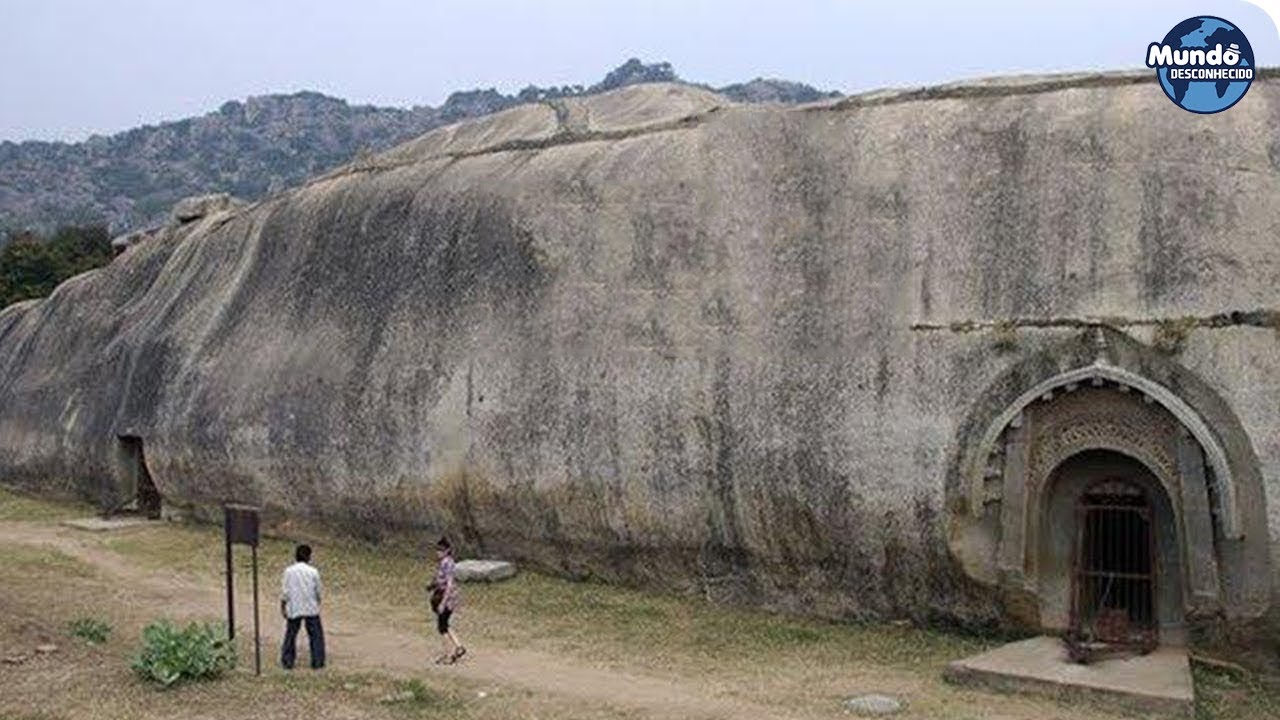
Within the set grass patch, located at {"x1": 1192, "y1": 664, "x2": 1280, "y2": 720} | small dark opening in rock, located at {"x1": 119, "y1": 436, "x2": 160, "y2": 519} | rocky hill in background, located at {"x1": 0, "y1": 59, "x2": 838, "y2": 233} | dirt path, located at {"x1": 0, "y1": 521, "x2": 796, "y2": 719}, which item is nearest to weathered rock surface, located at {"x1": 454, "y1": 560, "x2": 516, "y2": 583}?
dirt path, located at {"x1": 0, "y1": 521, "x2": 796, "y2": 719}

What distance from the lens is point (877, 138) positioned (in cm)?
1501

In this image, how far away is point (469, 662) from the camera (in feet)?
43.0

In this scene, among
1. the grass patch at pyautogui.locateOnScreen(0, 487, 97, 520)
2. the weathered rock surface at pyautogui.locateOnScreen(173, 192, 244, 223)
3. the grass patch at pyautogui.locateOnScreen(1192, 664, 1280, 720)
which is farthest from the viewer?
the weathered rock surface at pyautogui.locateOnScreen(173, 192, 244, 223)

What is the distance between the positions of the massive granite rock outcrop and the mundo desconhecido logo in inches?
7.8

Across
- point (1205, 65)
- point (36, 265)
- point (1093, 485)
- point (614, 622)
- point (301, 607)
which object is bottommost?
point (614, 622)

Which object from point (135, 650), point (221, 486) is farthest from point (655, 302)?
point (221, 486)

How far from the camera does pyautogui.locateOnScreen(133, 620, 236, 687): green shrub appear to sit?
1145 cm

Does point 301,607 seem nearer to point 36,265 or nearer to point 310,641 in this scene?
point 310,641

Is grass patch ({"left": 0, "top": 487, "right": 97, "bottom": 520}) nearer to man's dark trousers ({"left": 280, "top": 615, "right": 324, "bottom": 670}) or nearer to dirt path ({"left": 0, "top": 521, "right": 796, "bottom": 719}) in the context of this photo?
dirt path ({"left": 0, "top": 521, "right": 796, "bottom": 719})

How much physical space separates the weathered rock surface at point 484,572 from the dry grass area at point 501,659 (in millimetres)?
221

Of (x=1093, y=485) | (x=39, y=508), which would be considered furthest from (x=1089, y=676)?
(x=39, y=508)

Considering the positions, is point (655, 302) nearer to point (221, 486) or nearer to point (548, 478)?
point (548, 478)

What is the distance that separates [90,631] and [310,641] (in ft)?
8.49

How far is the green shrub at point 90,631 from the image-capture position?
44.1 feet
